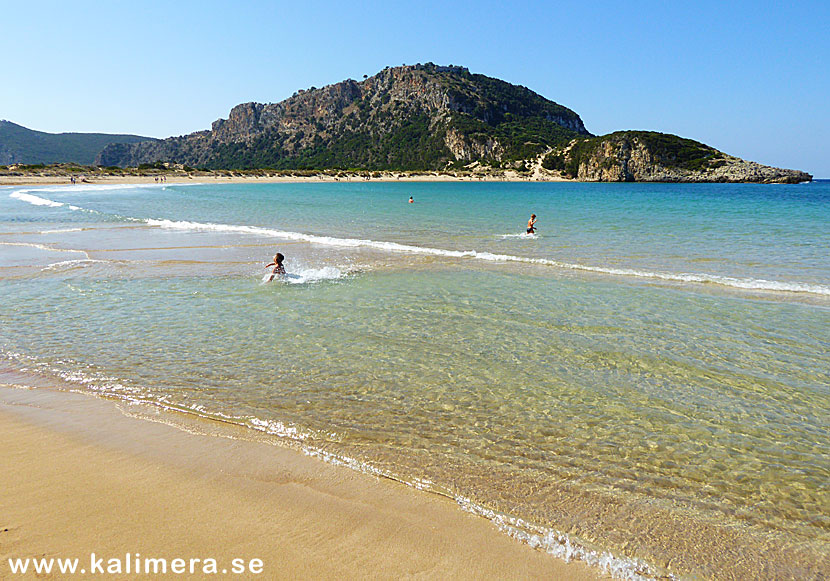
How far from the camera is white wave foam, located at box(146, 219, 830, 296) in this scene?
43.5 ft

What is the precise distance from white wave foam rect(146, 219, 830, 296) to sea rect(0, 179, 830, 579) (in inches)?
6.3

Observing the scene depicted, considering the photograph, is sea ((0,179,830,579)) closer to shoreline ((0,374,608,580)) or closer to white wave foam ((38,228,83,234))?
shoreline ((0,374,608,580))

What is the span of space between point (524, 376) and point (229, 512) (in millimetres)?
4260

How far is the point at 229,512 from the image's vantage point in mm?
3941

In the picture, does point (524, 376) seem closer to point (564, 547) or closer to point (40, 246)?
point (564, 547)

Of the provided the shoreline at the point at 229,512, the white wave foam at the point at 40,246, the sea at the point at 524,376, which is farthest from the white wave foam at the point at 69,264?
the shoreline at the point at 229,512

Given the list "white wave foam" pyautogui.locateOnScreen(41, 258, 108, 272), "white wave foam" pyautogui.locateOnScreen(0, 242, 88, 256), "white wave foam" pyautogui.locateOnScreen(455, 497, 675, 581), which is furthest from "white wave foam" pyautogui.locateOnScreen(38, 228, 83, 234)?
"white wave foam" pyautogui.locateOnScreen(455, 497, 675, 581)

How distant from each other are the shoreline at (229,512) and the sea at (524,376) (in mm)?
256

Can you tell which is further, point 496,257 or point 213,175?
point 213,175

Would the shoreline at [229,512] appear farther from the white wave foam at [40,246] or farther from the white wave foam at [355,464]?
the white wave foam at [40,246]

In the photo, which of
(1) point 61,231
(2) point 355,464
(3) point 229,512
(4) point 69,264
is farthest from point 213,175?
(3) point 229,512

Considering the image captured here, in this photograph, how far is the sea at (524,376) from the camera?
159 inches

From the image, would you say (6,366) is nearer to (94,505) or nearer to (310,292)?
(94,505)

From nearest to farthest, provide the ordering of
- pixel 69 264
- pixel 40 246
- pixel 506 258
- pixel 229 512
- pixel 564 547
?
1. pixel 564 547
2. pixel 229 512
3. pixel 69 264
4. pixel 506 258
5. pixel 40 246
